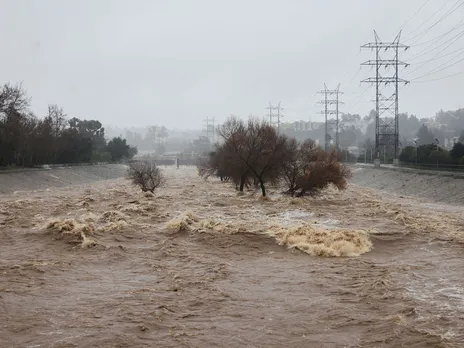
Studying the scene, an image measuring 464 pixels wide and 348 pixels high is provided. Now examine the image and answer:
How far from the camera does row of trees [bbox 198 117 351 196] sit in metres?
47.1

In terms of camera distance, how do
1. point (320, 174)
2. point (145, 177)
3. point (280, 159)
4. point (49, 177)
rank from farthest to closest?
point (49, 177) < point (145, 177) < point (280, 159) < point (320, 174)

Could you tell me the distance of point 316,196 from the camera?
47594mm

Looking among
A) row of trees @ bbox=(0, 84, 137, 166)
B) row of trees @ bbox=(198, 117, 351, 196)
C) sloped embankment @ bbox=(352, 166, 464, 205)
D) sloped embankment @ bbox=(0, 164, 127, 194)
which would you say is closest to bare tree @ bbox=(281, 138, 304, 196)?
row of trees @ bbox=(198, 117, 351, 196)

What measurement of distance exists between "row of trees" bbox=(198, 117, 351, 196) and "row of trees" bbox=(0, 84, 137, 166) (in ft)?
119

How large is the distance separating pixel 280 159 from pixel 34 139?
1916 inches

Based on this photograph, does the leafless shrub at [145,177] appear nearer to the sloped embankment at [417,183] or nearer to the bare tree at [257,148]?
the bare tree at [257,148]

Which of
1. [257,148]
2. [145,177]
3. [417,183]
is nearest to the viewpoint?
[257,148]

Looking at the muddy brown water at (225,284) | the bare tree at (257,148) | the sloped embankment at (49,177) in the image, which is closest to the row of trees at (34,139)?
the sloped embankment at (49,177)

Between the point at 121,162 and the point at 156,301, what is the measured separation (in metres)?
132

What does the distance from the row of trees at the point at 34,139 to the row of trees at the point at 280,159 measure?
3636 cm

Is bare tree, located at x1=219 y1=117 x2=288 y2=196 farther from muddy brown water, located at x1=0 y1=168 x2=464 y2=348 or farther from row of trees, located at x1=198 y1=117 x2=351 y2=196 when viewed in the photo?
muddy brown water, located at x1=0 y1=168 x2=464 y2=348

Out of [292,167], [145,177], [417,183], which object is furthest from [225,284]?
[417,183]

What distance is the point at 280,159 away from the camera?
156 feet

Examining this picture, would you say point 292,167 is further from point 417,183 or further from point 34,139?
point 34,139
